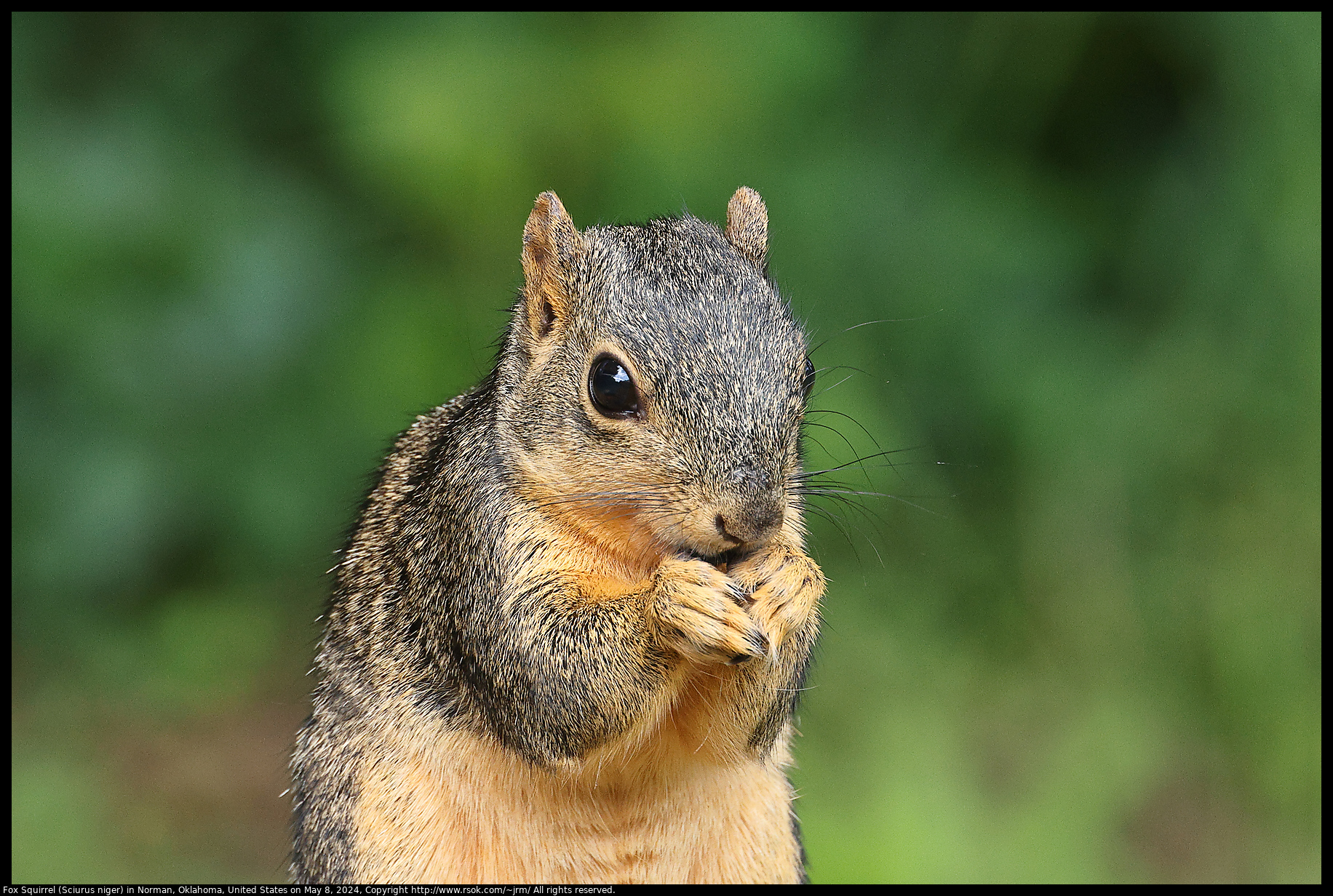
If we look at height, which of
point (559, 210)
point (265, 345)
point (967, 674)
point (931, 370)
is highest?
point (559, 210)

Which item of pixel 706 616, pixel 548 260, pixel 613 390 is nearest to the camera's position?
pixel 706 616

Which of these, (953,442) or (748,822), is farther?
(953,442)

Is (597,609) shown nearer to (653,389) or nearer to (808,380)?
(653,389)

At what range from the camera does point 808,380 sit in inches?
57.7

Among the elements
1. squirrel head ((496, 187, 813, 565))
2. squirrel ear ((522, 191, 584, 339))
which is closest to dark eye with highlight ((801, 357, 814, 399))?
squirrel head ((496, 187, 813, 565))

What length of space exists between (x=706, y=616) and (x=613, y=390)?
0.29 m

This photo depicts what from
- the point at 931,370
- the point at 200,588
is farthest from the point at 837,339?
the point at 200,588

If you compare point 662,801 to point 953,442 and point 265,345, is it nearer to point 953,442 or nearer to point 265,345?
point 953,442

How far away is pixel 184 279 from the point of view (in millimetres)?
2814

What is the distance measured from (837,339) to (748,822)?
138 cm

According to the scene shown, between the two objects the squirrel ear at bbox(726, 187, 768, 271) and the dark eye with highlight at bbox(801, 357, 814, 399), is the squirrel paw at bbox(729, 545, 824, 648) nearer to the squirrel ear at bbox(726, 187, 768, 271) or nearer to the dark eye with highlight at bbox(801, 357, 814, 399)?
the dark eye with highlight at bbox(801, 357, 814, 399)

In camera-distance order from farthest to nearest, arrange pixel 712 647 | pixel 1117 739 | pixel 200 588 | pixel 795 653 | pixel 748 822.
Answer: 1. pixel 200 588
2. pixel 1117 739
3. pixel 748 822
4. pixel 795 653
5. pixel 712 647

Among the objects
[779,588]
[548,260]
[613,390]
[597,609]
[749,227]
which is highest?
[749,227]

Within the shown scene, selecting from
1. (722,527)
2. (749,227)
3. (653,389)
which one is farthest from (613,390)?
(749,227)
